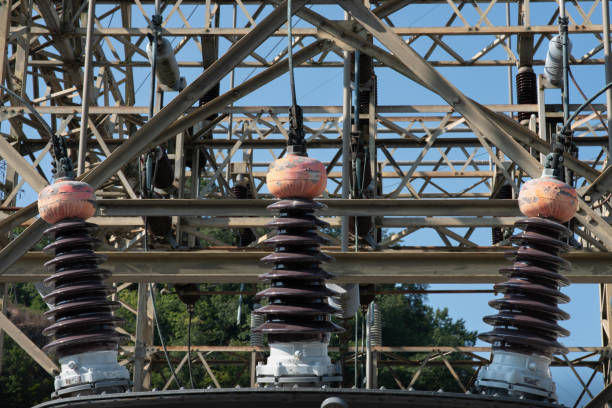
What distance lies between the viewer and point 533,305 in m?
5.26

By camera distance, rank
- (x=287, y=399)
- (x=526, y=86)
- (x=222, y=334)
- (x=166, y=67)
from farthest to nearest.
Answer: (x=222, y=334) → (x=526, y=86) → (x=166, y=67) → (x=287, y=399)

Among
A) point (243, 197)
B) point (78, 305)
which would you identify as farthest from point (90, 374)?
point (243, 197)

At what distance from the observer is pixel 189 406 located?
15.2 feet

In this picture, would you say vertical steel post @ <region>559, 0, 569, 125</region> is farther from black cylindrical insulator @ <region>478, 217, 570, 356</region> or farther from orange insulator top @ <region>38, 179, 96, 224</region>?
orange insulator top @ <region>38, 179, 96, 224</region>

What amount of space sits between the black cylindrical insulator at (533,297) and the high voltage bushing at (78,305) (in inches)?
75.7

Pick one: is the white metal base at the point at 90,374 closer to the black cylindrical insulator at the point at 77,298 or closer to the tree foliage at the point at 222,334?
the black cylindrical insulator at the point at 77,298

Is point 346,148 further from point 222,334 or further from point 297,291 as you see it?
point 222,334

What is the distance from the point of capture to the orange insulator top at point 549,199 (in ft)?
17.8

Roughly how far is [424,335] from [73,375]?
55938mm

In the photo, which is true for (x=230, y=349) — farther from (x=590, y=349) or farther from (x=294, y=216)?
(x=294, y=216)

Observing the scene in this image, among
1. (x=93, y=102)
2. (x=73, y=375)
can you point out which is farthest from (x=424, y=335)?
(x=73, y=375)

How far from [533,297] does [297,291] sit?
1226 millimetres

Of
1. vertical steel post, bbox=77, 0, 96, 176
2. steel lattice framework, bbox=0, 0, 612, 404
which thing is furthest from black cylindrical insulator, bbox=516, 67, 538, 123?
vertical steel post, bbox=77, 0, 96, 176

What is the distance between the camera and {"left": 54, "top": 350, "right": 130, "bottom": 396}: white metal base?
202 inches
